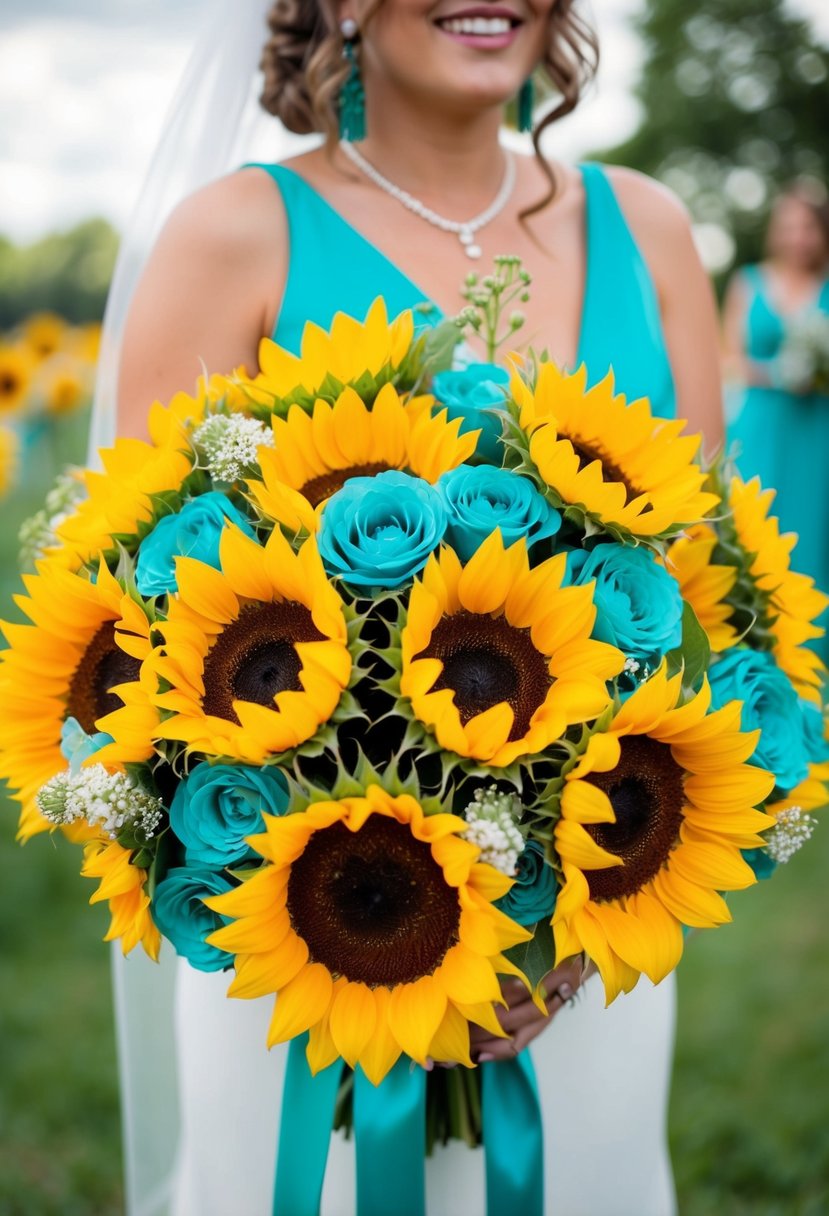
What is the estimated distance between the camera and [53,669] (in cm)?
159

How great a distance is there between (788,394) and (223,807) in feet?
25.5

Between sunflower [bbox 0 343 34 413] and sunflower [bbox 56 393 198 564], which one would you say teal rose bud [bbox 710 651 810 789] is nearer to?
sunflower [bbox 56 393 198 564]

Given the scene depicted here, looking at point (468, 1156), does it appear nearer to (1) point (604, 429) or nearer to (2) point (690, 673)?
(2) point (690, 673)

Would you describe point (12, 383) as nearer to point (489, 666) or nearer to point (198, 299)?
point (198, 299)

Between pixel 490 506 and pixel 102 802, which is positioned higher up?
pixel 490 506

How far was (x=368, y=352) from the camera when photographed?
1.52 meters

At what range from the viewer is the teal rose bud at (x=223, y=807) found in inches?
52.8

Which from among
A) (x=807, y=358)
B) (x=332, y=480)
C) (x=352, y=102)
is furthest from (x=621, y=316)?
(x=807, y=358)

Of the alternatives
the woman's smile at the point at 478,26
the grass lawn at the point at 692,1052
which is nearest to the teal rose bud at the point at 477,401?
the woman's smile at the point at 478,26

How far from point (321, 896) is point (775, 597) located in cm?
83

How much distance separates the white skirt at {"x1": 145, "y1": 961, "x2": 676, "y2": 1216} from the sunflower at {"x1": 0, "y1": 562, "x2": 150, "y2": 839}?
607 millimetres

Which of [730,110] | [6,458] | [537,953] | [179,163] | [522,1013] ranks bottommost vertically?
[522,1013]

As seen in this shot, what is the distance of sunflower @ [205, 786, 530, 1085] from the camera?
1.25 meters

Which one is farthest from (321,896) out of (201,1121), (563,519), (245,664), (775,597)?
(201,1121)
